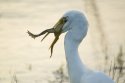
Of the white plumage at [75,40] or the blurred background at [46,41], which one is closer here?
the white plumage at [75,40]

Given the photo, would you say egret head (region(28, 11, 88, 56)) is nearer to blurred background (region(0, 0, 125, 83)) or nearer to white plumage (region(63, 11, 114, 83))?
white plumage (region(63, 11, 114, 83))

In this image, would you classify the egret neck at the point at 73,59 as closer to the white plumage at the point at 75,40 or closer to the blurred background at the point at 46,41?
the white plumage at the point at 75,40

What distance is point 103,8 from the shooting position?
15.0 meters

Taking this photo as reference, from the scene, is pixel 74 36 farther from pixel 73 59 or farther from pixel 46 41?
pixel 46 41

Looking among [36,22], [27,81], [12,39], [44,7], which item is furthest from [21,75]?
[44,7]

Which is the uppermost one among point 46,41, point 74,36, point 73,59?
point 74,36

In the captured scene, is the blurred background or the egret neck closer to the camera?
the egret neck

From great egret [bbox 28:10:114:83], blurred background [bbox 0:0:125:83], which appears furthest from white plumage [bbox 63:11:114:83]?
blurred background [bbox 0:0:125:83]

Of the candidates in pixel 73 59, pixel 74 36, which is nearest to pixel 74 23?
pixel 74 36

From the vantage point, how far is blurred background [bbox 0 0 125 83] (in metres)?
11.1

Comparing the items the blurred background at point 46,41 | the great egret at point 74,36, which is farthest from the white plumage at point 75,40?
the blurred background at point 46,41

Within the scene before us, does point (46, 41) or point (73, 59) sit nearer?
point (73, 59)

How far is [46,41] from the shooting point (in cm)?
1262

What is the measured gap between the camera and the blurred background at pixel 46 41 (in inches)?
435
